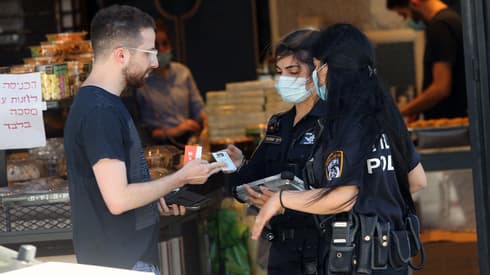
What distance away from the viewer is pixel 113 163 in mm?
3604

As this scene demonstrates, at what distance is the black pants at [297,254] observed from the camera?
4.22 meters

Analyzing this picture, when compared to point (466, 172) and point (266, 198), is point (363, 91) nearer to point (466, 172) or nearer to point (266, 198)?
point (266, 198)

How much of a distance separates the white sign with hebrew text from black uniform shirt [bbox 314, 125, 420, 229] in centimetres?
153

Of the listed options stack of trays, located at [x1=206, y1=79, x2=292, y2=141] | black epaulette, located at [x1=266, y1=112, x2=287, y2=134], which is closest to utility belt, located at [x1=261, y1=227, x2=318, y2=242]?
black epaulette, located at [x1=266, y1=112, x2=287, y2=134]

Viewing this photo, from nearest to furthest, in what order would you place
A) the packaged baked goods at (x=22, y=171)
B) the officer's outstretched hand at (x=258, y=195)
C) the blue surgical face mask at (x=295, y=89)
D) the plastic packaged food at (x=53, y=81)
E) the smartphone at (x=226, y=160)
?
1. the officer's outstretched hand at (x=258, y=195)
2. the smartphone at (x=226, y=160)
3. the blue surgical face mask at (x=295, y=89)
4. the plastic packaged food at (x=53, y=81)
5. the packaged baked goods at (x=22, y=171)

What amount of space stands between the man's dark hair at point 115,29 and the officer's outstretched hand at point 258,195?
762mm

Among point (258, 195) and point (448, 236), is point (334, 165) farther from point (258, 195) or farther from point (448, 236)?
point (448, 236)

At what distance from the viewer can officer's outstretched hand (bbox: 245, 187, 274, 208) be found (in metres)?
4.04

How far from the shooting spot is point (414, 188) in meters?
4.08

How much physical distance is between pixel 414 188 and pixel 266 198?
1.94 ft

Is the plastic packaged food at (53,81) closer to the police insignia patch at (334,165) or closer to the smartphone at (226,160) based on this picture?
the smartphone at (226,160)

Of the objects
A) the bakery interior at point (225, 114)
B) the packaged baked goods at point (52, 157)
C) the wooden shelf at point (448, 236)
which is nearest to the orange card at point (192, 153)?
the bakery interior at point (225, 114)

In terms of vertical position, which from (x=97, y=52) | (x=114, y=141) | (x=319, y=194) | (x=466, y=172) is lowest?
(x=466, y=172)

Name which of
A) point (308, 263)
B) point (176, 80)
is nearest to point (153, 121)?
point (176, 80)
